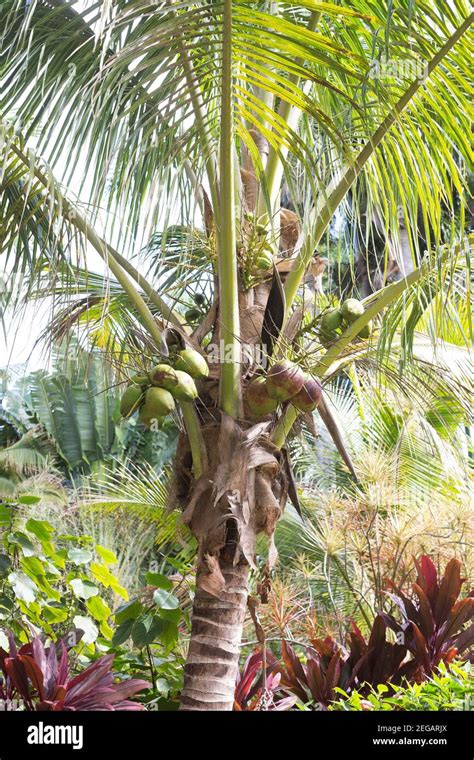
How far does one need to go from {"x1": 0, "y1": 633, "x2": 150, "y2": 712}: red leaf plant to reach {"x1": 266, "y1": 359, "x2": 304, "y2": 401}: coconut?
126 centimetres

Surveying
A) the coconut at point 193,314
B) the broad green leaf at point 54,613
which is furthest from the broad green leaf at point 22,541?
the coconut at point 193,314

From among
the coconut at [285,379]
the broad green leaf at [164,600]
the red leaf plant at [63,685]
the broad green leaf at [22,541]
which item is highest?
the coconut at [285,379]

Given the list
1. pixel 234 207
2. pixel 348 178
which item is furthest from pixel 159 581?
pixel 348 178

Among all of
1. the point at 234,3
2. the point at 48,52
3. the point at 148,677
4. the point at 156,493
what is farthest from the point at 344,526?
the point at 234,3

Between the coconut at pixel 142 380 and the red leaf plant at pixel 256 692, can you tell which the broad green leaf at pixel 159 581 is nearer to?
the red leaf plant at pixel 256 692

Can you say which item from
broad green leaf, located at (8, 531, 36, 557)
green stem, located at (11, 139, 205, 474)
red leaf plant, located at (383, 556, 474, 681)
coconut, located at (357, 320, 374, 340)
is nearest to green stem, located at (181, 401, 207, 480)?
green stem, located at (11, 139, 205, 474)

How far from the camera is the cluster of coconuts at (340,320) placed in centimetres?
258

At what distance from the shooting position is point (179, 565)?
3676 millimetres

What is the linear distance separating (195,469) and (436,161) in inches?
53.2

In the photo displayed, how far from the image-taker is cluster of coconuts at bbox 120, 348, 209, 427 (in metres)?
2.33

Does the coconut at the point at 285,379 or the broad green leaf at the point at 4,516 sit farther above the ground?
the coconut at the point at 285,379

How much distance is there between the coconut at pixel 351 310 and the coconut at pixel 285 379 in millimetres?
297

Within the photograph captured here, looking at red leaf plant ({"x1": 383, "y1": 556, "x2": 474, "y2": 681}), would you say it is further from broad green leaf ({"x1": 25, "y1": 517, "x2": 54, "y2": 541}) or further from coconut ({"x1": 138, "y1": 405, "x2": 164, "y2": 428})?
coconut ({"x1": 138, "y1": 405, "x2": 164, "y2": 428})

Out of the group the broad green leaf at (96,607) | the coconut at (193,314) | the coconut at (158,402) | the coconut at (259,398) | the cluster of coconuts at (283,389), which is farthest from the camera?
the broad green leaf at (96,607)
